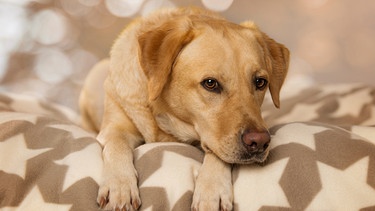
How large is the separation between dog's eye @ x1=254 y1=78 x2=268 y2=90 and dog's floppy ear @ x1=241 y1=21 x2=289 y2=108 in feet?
0.37

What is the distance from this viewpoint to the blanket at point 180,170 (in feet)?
4.96

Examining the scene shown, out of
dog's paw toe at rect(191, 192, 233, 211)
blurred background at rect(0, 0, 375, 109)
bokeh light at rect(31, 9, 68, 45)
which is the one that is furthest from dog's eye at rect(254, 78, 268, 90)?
bokeh light at rect(31, 9, 68, 45)

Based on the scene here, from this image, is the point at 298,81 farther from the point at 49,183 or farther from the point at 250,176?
the point at 49,183

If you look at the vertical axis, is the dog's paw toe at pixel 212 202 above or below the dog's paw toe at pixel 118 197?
above

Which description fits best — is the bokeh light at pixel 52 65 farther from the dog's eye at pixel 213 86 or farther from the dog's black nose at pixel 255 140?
the dog's black nose at pixel 255 140

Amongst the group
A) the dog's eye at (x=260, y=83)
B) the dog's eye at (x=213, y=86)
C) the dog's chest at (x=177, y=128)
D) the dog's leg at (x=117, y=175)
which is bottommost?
the dog's chest at (x=177, y=128)

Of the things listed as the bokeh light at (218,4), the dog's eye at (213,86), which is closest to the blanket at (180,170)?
the dog's eye at (213,86)

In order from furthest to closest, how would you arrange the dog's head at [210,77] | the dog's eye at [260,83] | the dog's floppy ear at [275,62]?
1. the dog's floppy ear at [275,62]
2. the dog's eye at [260,83]
3. the dog's head at [210,77]

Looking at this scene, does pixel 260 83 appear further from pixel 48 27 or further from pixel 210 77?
pixel 48 27

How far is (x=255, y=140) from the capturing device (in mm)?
1553

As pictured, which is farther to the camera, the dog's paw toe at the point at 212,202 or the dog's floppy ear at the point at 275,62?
the dog's floppy ear at the point at 275,62

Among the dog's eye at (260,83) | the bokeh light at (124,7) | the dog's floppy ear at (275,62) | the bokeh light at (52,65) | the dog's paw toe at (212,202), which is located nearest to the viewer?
the dog's paw toe at (212,202)

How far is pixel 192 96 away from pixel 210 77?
11 centimetres

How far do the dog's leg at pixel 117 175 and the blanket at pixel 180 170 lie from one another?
3 centimetres
